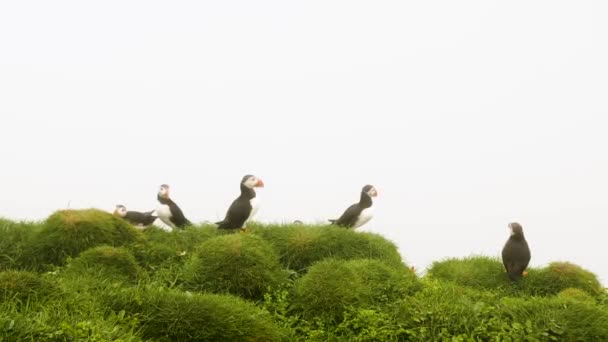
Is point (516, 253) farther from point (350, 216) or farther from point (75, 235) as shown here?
point (75, 235)

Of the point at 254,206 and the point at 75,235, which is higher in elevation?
the point at 254,206

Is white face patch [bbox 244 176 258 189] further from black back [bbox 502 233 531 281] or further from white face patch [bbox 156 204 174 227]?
black back [bbox 502 233 531 281]

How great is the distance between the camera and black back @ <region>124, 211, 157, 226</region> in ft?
38.6

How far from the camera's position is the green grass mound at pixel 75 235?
9.76 metres

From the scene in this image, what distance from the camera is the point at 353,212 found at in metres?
12.0

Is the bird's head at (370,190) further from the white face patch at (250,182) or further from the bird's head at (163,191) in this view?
the bird's head at (163,191)

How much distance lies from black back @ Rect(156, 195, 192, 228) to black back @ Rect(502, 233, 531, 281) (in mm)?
5788

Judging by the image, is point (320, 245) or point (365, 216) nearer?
point (320, 245)

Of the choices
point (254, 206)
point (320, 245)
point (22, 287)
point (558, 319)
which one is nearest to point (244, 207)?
point (254, 206)

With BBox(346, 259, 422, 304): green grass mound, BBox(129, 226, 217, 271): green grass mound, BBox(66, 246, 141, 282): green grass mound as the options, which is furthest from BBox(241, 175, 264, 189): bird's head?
BBox(66, 246, 141, 282): green grass mound

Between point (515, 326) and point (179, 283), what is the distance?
4.56m

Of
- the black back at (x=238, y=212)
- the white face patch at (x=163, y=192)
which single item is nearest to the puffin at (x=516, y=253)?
the black back at (x=238, y=212)

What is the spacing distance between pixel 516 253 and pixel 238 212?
4772mm

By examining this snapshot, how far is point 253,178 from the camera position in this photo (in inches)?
458
